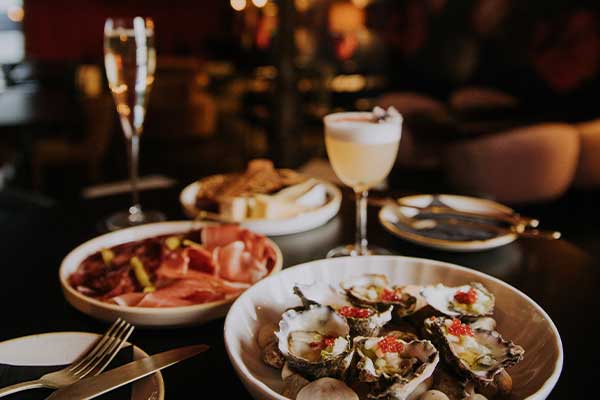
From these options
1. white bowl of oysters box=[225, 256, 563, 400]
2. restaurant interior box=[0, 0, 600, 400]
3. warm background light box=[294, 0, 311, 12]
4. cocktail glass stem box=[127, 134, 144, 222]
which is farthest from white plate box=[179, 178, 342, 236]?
warm background light box=[294, 0, 311, 12]

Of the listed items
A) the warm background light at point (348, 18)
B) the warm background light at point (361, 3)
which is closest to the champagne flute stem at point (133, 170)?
the warm background light at point (361, 3)

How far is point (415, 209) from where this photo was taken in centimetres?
122

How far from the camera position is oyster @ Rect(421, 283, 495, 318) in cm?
68

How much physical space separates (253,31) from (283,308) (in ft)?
35.1

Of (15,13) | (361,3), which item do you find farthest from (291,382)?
(15,13)

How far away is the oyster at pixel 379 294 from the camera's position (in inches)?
27.4

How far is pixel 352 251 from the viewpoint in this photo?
3.43ft

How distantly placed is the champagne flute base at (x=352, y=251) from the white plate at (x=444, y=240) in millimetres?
66

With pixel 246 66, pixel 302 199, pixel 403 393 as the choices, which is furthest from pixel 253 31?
pixel 403 393

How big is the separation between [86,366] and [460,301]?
48 centimetres

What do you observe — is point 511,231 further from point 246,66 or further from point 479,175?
point 246,66

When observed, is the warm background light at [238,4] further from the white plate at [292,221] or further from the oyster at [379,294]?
the oyster at [379,294]

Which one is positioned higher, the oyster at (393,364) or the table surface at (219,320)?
the oyster at (393,364)

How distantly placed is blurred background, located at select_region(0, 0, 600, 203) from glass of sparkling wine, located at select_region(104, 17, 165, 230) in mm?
402
